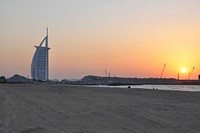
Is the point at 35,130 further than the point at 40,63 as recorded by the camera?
No

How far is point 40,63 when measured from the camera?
632 ft

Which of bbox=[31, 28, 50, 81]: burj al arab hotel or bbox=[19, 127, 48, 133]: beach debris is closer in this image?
bbox=[19, 127, 48, 133]: beach debris

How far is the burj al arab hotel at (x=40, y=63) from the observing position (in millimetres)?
191125

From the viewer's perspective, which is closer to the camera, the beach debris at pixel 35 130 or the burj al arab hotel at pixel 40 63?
the beach debris at pixel 35 130

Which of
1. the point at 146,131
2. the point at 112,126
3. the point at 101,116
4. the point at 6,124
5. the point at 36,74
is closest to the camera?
the point at 146,131

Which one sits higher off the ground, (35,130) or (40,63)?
(40,63)

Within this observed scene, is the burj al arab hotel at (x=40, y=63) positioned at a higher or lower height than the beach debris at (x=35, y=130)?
higher

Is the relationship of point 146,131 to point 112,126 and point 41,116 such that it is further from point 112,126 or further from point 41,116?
point 41,116

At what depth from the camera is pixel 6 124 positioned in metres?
13.1

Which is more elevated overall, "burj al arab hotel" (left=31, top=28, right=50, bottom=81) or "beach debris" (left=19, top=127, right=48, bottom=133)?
"burj al arab hotel" (left=31, top=28, right=50, bottom=81)

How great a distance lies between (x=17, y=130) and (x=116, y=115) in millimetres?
4599

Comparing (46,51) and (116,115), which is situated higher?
(46,51)

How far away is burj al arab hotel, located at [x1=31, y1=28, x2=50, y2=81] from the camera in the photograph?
191125 mm

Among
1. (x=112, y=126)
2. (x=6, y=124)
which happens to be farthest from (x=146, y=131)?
(x=6, y=124)
